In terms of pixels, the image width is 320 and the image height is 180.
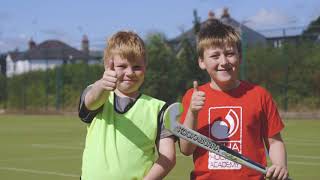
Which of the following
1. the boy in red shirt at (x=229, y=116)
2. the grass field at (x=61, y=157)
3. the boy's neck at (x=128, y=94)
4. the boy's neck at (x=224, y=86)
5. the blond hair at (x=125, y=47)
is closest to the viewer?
the blond hair at (x=125, y=47)

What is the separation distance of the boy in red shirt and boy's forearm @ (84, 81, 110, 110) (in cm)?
59

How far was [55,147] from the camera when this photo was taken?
1642 cm

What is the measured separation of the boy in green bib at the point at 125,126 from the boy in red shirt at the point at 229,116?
1.12 ft

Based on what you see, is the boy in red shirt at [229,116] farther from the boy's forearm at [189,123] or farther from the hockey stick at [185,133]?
the hockey stick at [185,133]

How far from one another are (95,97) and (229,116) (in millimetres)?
918

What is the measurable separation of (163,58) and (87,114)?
102 feet

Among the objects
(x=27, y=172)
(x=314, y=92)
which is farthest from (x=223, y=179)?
(x=314, y=92)

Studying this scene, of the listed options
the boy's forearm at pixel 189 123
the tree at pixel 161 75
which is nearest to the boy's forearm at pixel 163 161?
the boy's forearm at pixel 189 123

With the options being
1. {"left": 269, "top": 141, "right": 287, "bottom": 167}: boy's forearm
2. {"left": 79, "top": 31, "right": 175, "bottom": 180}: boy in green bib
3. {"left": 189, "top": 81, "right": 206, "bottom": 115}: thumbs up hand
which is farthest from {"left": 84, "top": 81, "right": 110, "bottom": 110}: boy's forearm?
{"left": 269, "top": 141, "right": 287, "bottom": 167}: boy's forearm

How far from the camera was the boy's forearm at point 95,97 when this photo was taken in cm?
363

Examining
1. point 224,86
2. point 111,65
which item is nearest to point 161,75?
point 224,86

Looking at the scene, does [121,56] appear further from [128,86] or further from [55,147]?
[55,147]

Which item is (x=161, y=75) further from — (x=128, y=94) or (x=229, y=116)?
(x=128, y=94)

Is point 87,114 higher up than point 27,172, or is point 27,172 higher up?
point 87,114
